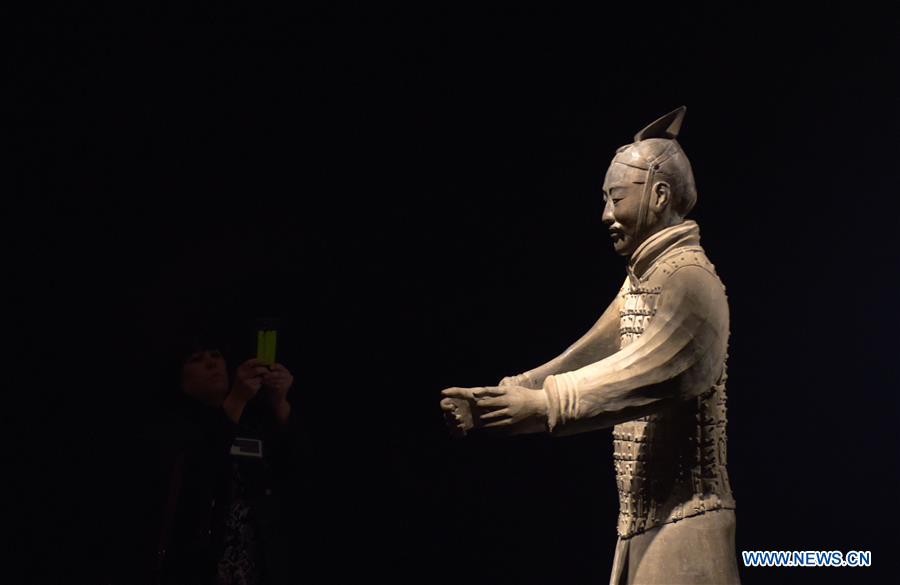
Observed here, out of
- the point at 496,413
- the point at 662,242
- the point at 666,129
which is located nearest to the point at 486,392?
the point at 496,413

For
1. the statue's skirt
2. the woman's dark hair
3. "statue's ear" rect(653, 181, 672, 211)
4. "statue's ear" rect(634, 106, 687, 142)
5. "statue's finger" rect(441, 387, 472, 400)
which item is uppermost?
"statue's ear" rect(634, 106, 687, 142)

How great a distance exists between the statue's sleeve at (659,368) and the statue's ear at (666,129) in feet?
1.33

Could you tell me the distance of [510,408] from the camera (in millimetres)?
2551

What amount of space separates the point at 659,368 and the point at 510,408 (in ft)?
1.22

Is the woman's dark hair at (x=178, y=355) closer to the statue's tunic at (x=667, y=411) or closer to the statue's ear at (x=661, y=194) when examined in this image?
the statue's tunic at (x=667, y=411)

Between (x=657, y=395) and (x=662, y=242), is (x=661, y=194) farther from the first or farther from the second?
(x=657, y=395)

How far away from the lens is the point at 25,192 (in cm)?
429

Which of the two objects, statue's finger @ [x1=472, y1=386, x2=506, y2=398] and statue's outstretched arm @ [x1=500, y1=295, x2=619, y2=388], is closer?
statue's finger @ [x1=472, y1=386, x2=506, y2=398]

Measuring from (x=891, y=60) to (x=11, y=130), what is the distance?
342 cm

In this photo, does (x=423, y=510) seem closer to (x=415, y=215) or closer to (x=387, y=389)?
(x=387, y=389)

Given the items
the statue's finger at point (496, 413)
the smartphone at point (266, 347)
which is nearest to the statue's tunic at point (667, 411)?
the statue's finger at point (496, 413)

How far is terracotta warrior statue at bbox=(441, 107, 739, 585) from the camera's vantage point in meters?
2.59

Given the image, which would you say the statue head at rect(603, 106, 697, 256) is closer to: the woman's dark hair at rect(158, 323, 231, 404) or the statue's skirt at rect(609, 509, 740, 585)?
the statue's skirt at rect(609, 509, 740, 585)

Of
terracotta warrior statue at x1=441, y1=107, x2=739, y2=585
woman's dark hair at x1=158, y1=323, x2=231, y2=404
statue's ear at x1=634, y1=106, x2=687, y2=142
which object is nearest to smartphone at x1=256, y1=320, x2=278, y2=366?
woman's dark hair at x1=158, y1=323, x2=231, y2=404
